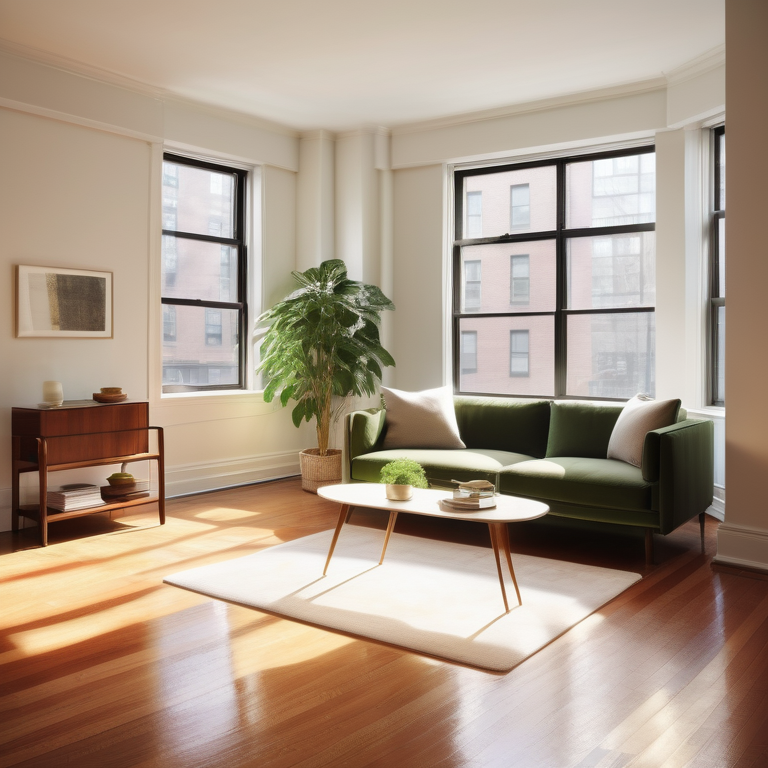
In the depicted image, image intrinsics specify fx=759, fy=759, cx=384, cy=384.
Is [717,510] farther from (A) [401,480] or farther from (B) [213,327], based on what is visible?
(B) [213,327]

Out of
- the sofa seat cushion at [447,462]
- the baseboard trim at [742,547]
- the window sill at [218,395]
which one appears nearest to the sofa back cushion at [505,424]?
the sofa seat cushion at [447,462]

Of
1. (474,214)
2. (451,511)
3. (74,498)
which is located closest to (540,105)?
(474,214)

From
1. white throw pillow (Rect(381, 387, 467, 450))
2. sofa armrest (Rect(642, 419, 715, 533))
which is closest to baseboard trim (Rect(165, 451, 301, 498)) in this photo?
white throw pillow (Rect(381, 387, 467, 450))

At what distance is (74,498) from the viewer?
458 cm

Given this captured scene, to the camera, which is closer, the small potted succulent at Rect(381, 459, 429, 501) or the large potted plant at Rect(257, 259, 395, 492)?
the small potted succulent at Rect(381, 459, 429, 501)

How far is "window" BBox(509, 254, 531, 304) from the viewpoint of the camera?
6.04 metres

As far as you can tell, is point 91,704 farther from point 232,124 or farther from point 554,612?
point 232,124

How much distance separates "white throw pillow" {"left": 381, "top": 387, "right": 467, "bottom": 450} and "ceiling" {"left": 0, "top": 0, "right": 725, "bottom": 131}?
7.36 ft

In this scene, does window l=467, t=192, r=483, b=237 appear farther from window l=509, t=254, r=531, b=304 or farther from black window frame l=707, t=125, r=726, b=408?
black window frame l=707, t=125, r=726, b=408

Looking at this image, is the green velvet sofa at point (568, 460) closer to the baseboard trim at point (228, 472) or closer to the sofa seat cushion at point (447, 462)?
the sofa seat cushion at point (447, 462)

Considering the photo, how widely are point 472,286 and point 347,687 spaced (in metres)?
4.32

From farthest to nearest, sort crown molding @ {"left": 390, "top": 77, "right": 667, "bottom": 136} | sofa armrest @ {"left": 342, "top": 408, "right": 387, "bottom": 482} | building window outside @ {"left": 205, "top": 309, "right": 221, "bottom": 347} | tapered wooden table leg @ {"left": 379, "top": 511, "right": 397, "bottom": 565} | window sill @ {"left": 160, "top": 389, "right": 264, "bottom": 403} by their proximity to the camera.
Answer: building window outside @ {"left": 205, "top": 309, "right": 221, "bottom": 347} → window sill @ {"left": 160, "top": 389, "right": 264, "bottom": 403} → crown molding @ {"left": 390, "top": 77, "right": 667, "bottom": 136} → sofa armrest @ {"left": 342, "top": 408, "right": 387, "bottom": 482} → tapered wooden table leg @ {"left": 379, "top": 511, "right": 397, "bottom": 565}

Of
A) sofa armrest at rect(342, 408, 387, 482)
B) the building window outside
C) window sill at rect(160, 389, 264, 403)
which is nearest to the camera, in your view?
sofa armrest at rect(342, 408, 387, 482)

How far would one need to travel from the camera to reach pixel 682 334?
5.21 meters
